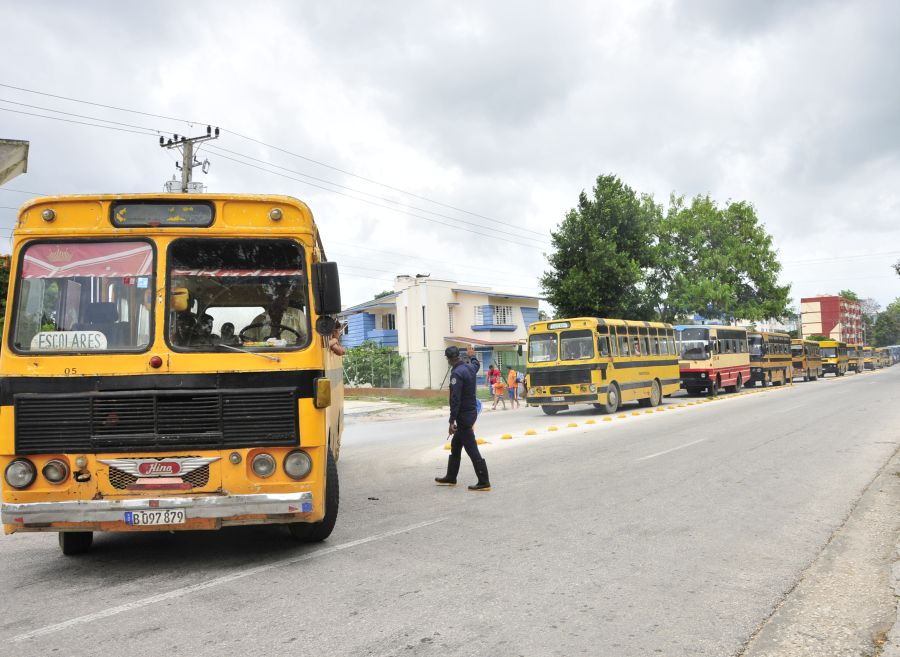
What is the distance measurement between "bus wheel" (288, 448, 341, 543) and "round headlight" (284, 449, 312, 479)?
638 millimetres

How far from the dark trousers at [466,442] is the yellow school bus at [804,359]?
147 ft

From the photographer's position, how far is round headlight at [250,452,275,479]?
572 cm

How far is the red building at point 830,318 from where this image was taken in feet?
418

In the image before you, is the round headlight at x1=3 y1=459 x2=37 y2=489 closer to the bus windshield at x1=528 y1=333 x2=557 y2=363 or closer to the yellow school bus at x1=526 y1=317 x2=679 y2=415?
the yellow school bus at x1=526 y1=317 x2=679 y2=415

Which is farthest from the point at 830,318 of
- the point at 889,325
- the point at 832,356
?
the point at 832,356

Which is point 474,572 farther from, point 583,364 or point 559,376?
point 559,376

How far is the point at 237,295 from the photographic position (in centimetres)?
600

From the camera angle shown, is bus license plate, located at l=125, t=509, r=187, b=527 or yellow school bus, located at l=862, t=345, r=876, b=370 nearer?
bus license plate, located at l=125, t=509, r=187, b=527

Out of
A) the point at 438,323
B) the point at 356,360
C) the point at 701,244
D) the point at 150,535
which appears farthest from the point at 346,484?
the point at 701,244

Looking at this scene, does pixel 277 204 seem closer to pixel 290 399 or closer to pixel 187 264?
pixel 187 264

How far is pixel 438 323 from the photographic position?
45.4 meters

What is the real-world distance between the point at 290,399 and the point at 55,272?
6.71 ft

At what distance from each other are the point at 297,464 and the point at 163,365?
126cm

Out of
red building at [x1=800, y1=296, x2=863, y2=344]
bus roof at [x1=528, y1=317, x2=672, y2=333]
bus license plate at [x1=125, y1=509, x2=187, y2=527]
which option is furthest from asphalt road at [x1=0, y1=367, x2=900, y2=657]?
red building at [x1=800, y1=296, x2=863, y2=344]
